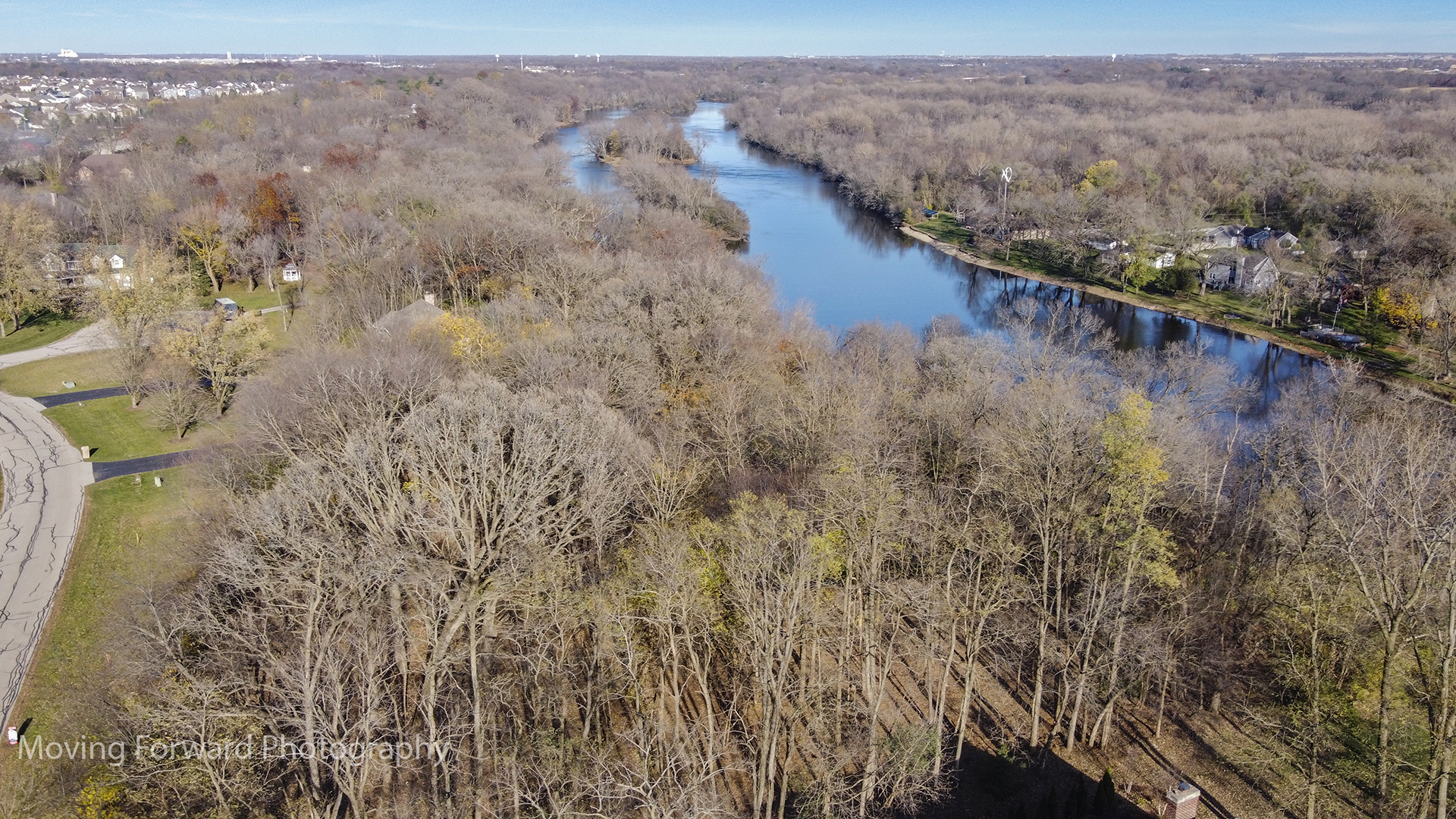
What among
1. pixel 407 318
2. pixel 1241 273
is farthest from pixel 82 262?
pixel 1241 273

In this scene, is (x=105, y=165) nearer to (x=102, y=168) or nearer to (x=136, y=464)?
(x=102, y=168)

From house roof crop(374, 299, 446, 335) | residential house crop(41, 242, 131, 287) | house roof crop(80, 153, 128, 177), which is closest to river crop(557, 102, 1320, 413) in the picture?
house roof crop(374, 299, 446, 335)

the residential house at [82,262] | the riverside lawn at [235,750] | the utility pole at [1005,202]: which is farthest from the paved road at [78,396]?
the utility pole at [1005,202]

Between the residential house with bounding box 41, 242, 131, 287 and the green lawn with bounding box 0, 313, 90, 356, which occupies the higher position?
the residential house with bounding box 41, 242, 131, 287

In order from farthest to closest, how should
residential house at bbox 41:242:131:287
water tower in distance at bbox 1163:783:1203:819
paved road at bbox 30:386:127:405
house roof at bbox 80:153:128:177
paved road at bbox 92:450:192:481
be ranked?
house roof at bbox 80:153:128:177
residential house at bbox 41:242:131:287
paved road at bbox 30:386:127:405
paved road at bbox 92:450:192:481
water tower in distance at bbox 1163:783:1203:819

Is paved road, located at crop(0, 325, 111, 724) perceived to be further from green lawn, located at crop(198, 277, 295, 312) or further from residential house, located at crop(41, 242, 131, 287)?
green lawn, located at crop(198, 277, 295, 312)

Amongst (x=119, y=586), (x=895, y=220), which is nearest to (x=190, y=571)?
A: (x=119, y=586)
